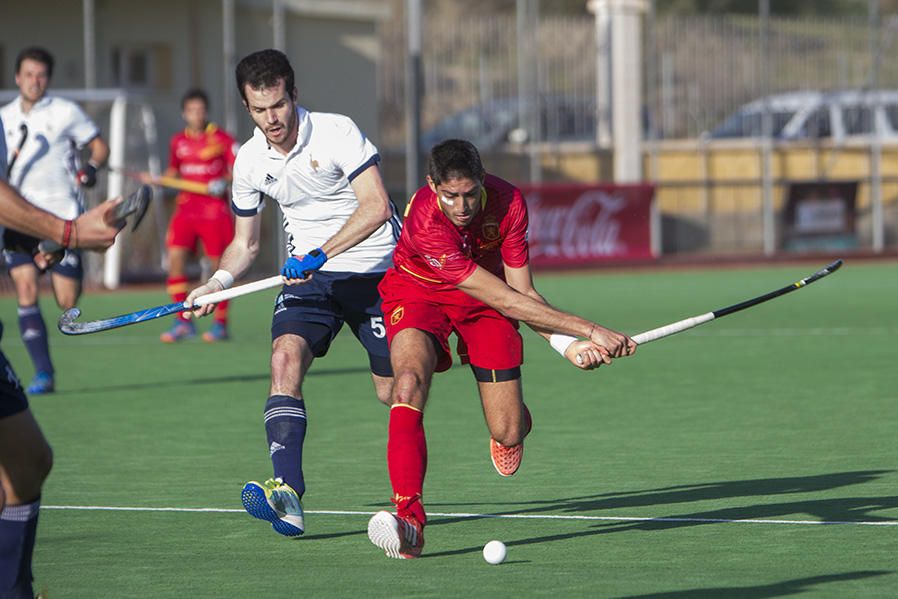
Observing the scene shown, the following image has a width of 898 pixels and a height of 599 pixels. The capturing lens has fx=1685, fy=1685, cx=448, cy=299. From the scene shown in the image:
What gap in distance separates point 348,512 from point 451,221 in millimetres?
1314

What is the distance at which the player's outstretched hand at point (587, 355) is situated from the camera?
594cm

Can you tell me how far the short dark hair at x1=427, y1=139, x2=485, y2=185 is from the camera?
18.7 feet

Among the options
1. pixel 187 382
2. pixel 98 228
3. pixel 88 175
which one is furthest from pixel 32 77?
pixel 98 228

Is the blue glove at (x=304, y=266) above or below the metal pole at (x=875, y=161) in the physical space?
below

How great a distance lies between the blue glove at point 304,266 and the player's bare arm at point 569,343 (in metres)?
0.69

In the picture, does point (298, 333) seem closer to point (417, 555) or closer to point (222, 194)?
point (417, 555)

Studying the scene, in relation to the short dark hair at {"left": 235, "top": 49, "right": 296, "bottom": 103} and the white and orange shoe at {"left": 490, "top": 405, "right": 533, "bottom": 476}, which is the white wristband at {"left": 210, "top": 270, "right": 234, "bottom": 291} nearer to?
the short dark hair at {"left": 235, "top": 49, "right": 296, "bottom": 103}

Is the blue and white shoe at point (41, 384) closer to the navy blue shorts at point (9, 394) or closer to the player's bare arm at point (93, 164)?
the player's bare arm at point (93, 164)

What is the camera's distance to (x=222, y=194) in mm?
13742

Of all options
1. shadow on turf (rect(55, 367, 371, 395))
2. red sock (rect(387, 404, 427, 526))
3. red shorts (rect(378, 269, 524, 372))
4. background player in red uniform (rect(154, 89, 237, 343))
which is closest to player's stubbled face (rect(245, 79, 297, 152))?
red shorts (rect(378, 269, 524, 372))

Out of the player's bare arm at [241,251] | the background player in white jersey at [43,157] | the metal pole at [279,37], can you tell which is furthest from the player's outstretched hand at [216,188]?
the metal pole at [279,37]

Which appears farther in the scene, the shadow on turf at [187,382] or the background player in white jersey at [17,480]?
the shadow on turf at [187,382]

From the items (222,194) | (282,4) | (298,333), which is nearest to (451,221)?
(298,333)

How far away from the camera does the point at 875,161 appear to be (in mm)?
25188
